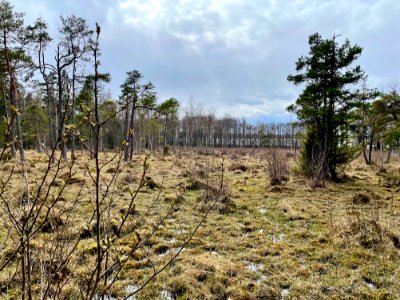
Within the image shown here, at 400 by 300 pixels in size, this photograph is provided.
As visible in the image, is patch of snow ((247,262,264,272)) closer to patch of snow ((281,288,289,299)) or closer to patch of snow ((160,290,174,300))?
patch of snow ((281,288,289,299))

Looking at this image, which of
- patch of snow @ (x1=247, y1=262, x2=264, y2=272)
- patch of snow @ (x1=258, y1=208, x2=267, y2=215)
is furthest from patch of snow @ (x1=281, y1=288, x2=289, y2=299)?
patch of snow @ (x1=258, y1=208, x2=267, y2=215)

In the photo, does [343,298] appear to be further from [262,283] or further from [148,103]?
[148,103]

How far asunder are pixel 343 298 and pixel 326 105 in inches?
376

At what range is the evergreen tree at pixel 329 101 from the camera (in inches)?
426

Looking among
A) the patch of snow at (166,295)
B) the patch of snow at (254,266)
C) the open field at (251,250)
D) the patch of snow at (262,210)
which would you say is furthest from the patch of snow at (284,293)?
the patch of snow at (262,210)

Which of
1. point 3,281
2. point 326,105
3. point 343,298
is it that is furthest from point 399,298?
point 326,105

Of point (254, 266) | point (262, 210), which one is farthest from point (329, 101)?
point (254, 266)

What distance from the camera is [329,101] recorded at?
1116 cm

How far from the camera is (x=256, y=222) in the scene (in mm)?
5848

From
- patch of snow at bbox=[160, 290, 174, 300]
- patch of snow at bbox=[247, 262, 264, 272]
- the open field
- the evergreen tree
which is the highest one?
the evergreen tree

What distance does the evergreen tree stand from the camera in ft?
35.5

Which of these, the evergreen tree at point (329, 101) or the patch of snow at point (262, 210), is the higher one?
the evergreen tree at point (329, 101)

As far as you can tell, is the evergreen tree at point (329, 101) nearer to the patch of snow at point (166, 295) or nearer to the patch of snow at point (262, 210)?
the patch of snow at point (262, 210)

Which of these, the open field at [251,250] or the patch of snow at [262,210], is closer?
the open field at [251,250]
